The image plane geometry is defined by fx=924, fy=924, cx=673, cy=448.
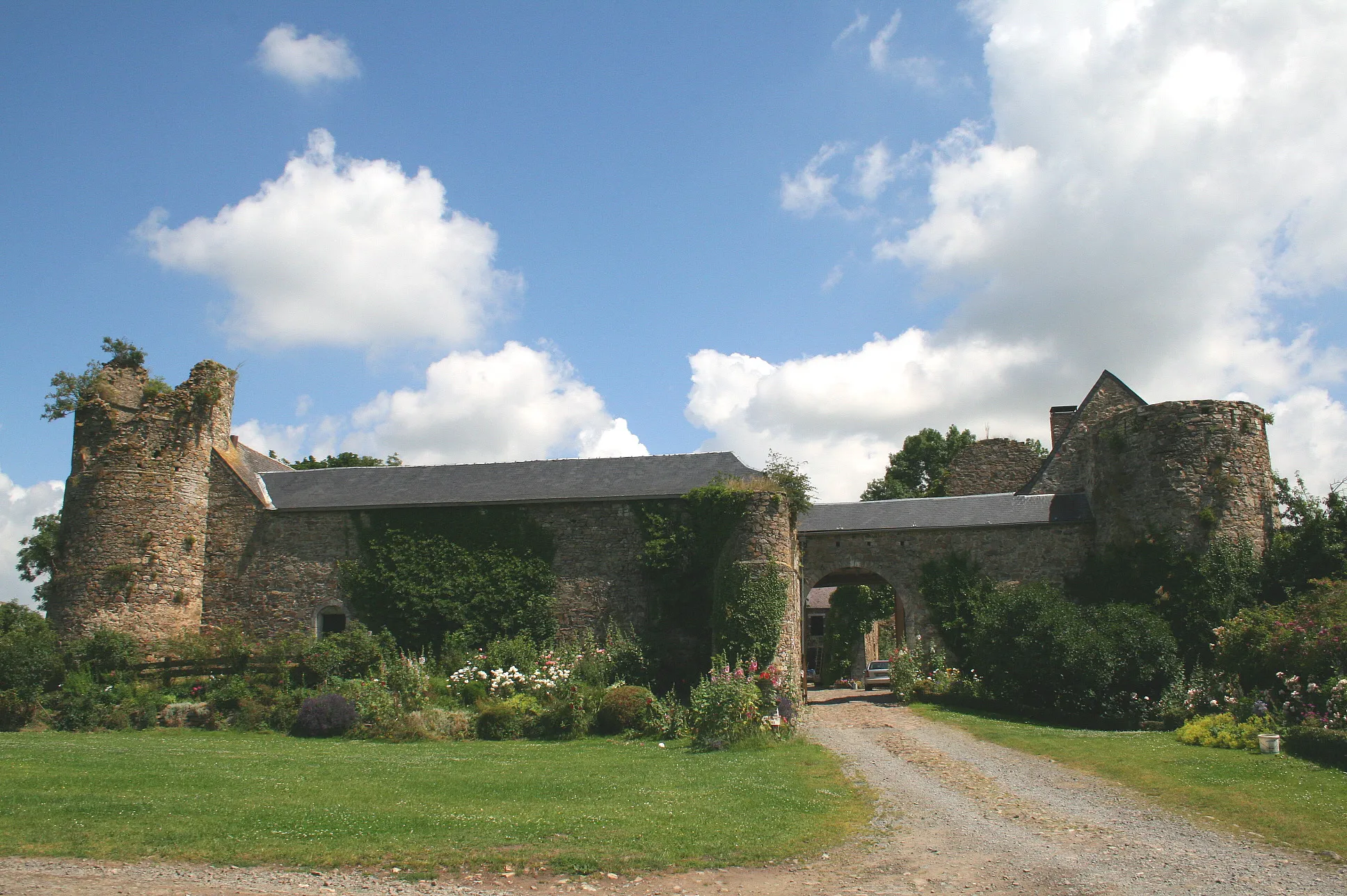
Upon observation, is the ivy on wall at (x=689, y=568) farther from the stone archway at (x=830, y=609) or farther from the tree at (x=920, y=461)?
the tree at (x=920, y=461)

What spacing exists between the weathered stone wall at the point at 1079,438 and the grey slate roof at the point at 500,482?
9.19 meters

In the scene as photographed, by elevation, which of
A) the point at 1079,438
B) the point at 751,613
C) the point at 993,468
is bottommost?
the point at 751,613

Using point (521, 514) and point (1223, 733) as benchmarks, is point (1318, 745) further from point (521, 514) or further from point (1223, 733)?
point (521, 514)

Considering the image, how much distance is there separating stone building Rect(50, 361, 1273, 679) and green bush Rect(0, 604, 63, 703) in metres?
1.70

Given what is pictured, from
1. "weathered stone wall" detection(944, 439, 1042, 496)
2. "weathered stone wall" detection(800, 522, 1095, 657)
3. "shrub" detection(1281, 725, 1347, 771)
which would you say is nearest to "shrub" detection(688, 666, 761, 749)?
"shrub" detection(1281, 725, 1347, 771)

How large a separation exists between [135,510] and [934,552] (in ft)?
65.8

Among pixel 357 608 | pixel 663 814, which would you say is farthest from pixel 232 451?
pixel 663 814

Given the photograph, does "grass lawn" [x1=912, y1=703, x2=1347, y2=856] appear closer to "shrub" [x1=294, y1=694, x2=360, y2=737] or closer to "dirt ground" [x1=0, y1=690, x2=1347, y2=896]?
"dirt ground" [x1=0, y1=690, x2=1347, y2=896]

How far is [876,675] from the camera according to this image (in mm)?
33312

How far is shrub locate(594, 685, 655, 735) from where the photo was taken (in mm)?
16703

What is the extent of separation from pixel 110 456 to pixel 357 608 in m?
7.11

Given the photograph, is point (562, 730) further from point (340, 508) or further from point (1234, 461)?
point (1234, 461)

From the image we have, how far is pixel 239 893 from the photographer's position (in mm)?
6512

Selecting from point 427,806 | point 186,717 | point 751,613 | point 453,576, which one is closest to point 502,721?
point 751,613
